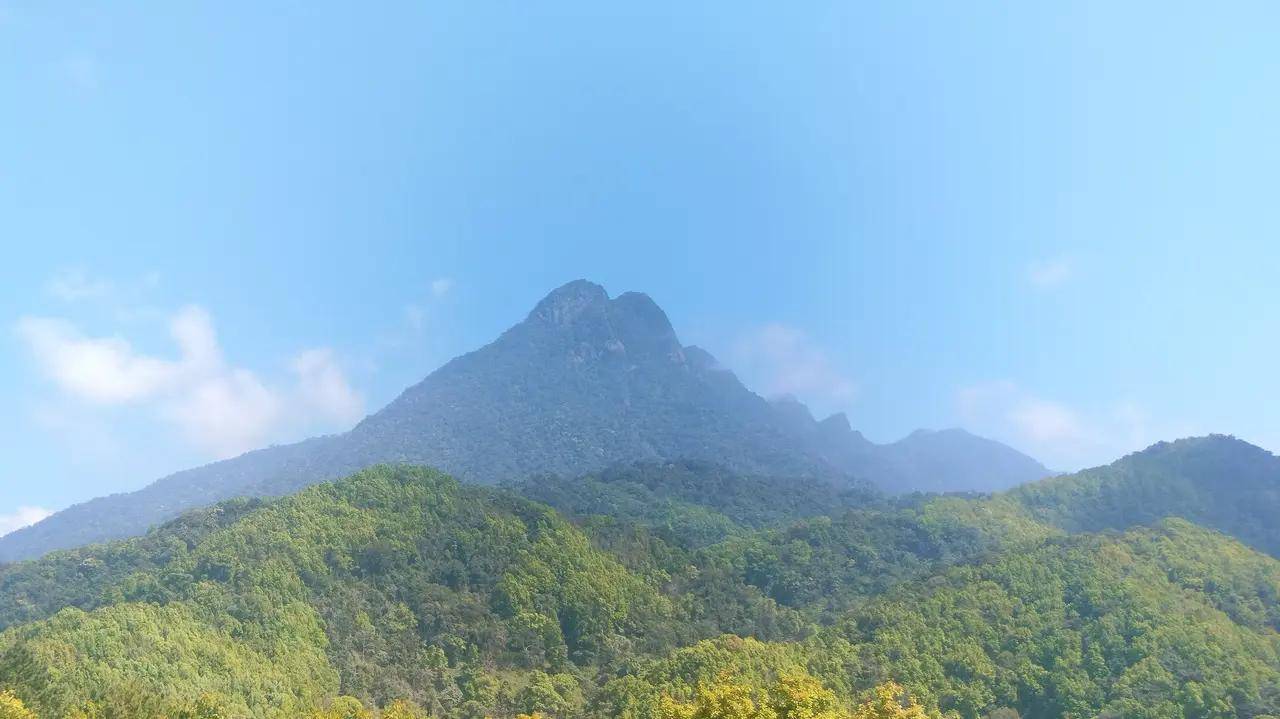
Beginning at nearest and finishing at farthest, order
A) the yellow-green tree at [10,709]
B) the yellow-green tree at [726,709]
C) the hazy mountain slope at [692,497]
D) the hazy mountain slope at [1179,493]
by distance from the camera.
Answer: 1. the yellow-green tree at [726,709]
2. the yellow-green tree at [10,709]
3. the hazy mountain slope at [1179,493]
4. the hazy mountain slope at [692,497]

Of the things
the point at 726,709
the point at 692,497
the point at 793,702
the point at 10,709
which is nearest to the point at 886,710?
the point at 793,702

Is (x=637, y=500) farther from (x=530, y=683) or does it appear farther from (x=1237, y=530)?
(x=1237, y=530)

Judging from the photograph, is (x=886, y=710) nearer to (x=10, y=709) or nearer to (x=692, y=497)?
(x=10, y=709)

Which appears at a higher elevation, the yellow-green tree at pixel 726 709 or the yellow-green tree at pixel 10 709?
the yellow-green tree at pixel 10 709

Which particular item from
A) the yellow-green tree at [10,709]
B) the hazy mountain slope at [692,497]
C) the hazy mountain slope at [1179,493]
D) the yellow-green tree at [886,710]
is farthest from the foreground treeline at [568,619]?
the hazy mountain slope at [1179,493]

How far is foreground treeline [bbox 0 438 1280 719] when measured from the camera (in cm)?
6338

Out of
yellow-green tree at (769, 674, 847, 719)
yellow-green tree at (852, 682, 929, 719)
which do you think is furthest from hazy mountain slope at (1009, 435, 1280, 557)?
yellow-green tree at (852, 682, 929, 719)

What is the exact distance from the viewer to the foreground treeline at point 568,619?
63.4 m

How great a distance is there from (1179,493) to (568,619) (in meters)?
113

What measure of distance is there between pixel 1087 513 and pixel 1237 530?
884 inches

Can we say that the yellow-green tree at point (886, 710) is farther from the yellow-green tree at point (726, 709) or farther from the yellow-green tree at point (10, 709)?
the yellow-green tree at point (10, 709)

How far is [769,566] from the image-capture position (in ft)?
363

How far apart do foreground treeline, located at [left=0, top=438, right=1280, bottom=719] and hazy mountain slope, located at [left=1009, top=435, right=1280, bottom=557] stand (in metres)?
34.7

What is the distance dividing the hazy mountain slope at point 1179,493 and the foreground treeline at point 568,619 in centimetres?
3473
